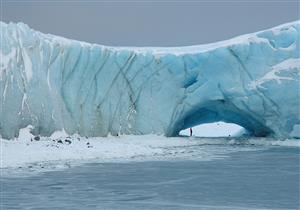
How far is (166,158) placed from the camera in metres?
14.6

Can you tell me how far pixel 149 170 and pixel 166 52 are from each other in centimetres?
1359

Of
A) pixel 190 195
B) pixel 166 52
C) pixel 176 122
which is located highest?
pixel 166 52

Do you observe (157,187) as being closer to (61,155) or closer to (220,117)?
(61,155)

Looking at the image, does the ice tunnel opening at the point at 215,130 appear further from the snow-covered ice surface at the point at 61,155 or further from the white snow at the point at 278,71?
the snow-covered ice surface at the point at 61,155

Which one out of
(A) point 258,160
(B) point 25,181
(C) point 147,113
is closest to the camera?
(B) point 25,181

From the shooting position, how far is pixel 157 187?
8.55 metres

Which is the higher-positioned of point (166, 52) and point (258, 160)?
point (166, 52)

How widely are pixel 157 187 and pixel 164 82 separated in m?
15.2

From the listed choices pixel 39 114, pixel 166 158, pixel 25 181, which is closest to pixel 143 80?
pixel 39 114

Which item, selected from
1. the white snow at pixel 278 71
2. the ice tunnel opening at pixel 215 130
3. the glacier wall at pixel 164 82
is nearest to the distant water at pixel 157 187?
the glacier wall at pixel 164 82

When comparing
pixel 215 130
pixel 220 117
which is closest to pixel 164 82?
pixel 220 117

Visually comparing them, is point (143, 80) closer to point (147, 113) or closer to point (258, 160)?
point (147, 113)

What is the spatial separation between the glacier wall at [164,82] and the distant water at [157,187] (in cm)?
965

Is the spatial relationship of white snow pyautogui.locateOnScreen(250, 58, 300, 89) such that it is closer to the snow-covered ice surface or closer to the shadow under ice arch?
the shadow under ice arch
